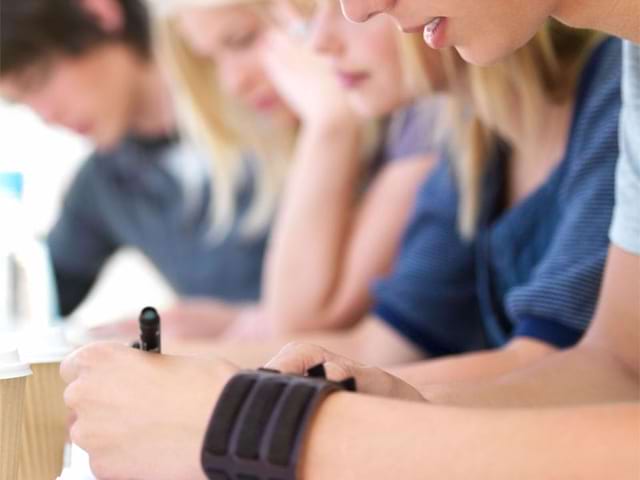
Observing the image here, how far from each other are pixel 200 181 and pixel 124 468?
129cm

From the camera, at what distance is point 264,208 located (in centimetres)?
173

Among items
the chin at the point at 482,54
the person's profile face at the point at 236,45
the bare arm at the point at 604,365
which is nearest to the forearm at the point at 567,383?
the bare arm at the point at 604,365

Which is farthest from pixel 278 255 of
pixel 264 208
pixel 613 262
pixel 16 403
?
pixel 16 403

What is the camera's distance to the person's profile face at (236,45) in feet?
5.05

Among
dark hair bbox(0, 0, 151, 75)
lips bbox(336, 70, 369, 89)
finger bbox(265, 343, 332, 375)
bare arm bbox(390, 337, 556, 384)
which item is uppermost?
dark hair bbox(0, 0, 151, 75)

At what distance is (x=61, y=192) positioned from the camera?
202cm

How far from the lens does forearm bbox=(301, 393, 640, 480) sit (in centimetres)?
48

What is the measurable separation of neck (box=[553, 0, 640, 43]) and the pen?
310 millimetres

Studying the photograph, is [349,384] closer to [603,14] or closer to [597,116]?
[603,14]

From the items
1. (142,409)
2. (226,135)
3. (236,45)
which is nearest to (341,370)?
(142,409)

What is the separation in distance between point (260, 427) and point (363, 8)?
262 mm

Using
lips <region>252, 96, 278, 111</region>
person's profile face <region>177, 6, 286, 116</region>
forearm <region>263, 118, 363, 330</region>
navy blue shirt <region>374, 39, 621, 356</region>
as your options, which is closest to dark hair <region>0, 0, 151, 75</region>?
person's profile face <region>177, 6, 286, 116</region>

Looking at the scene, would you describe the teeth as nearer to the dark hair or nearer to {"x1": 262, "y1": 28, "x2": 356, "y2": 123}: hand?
{"x1": 262, "y1": 28, "x2": 356, "y2": 123}: hand

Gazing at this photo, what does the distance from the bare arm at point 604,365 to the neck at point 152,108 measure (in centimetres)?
123
